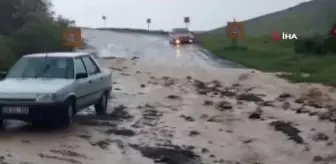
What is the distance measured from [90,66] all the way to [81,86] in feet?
5.31

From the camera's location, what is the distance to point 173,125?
16672 mm

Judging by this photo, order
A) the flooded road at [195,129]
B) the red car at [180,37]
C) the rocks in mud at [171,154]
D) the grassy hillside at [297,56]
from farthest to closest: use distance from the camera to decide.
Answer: the red car at [180,37] → the grassy hillside at [297,56] → the flooded road at [195,129] → the rocks in mud at [171,154]

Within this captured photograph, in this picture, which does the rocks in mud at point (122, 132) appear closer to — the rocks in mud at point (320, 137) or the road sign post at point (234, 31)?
the rocks in mud at point (320, 137)

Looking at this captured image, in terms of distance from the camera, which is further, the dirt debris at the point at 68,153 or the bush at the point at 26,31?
the bush at the point at 26,31

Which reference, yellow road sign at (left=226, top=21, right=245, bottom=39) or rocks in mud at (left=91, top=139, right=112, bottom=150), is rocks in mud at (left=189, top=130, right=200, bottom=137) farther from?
yellow road sign at (left=226, top=21, right=245, bottom=39)

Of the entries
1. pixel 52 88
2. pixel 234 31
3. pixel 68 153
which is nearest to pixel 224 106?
pixel 52 88

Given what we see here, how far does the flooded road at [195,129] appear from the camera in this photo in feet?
42.9

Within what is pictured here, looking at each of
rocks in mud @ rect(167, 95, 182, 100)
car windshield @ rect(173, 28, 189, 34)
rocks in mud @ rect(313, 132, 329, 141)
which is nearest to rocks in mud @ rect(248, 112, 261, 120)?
rocks in mud @ rect(313, 132, 329, 141)

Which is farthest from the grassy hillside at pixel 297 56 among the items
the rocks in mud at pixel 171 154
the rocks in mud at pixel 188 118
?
the rocks in mud at pixel 171 154

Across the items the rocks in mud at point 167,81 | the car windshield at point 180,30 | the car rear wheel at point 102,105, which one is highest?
the car windshield at point 180,30

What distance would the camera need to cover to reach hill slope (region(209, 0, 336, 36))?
6288cm

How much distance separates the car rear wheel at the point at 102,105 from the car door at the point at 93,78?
333 millimetres

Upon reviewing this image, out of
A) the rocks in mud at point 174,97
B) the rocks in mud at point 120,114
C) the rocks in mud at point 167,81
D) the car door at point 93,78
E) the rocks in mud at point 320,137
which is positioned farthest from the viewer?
the rocks in mud at point 167,81

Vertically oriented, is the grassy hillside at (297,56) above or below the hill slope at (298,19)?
below
